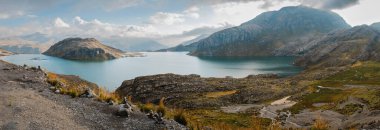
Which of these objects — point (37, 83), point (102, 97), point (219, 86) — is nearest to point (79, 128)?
point (102, 97)

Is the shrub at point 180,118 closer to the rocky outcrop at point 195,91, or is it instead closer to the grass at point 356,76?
the rocky outcrop at point 195,91

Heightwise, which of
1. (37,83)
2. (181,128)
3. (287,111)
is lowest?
(287,111)

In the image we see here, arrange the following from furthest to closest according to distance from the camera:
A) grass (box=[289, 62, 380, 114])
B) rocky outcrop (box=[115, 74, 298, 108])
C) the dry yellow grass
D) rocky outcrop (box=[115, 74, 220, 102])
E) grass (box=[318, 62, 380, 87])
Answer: grass (box=[318, 62, 380, 87])
rocky outcrop (box=[115, 74, 220, 102])
the dry yellow grass
rocky outcrop (box=[115, 74, 298, 108])
grass (box=[289, 62, 380, 114])

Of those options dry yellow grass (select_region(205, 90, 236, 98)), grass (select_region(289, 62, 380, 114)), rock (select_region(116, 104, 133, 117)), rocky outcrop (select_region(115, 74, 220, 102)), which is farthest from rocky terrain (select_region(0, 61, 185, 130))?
dry yellow grass (select_region(205, 90, 236, 98))

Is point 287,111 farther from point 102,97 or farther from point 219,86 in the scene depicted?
point 102,97

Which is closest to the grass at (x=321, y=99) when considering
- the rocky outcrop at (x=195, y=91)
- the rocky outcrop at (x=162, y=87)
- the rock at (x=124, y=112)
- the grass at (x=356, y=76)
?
the rocky outcrop at (x=195, y=91)

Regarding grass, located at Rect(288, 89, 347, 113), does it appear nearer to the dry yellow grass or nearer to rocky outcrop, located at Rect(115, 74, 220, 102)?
the dry yellow grass

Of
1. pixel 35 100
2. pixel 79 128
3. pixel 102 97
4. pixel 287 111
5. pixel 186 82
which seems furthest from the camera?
pixel 186 82

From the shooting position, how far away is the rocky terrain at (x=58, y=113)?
17.1 m

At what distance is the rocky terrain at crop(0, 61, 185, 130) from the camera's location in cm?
1712

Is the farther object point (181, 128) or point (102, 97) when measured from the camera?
point (102, 97)

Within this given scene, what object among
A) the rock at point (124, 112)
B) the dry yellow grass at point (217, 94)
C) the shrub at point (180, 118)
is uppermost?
the rock at point (124, 112)

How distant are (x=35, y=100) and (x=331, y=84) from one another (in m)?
121

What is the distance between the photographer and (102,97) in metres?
22.9
